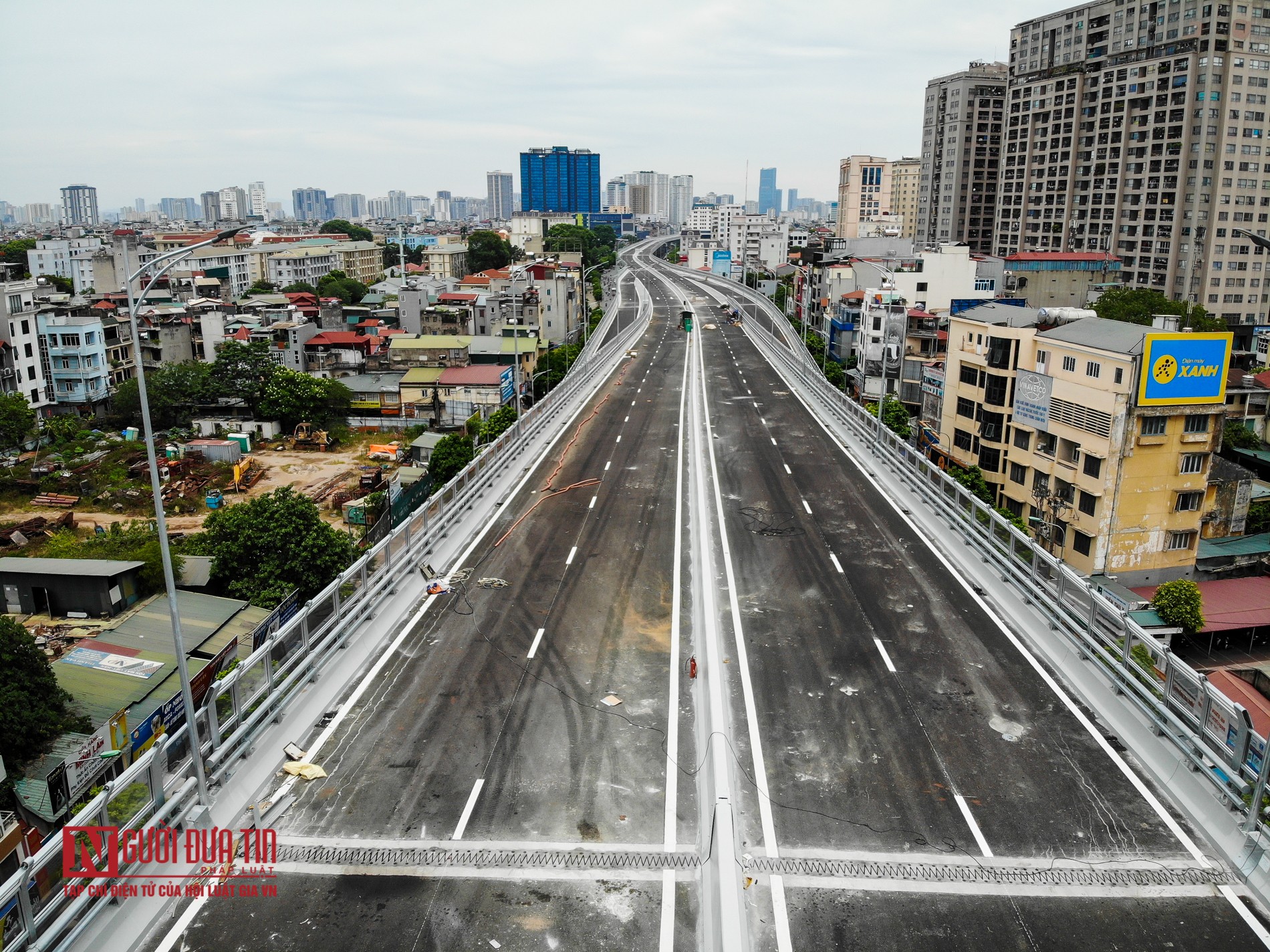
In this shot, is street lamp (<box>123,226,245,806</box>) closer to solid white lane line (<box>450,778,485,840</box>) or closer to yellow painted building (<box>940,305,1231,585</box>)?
solid white lane line (<box>450,778,485,840</box>)

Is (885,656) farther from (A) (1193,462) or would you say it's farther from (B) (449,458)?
(B) (449,458)

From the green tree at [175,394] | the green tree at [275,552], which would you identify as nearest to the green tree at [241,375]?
the green tree at [175,394]

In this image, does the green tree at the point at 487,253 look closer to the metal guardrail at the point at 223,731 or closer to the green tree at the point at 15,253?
the green tree at the point at 15,253

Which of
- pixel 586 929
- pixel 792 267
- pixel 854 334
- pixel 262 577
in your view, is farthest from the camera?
pixel 792 267

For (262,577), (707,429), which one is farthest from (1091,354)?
(262,577)

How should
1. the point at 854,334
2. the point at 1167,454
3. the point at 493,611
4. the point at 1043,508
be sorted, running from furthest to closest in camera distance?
the point at 854,334 < the point at 1043,508 < the point at 1167,454 < the point at 493,611

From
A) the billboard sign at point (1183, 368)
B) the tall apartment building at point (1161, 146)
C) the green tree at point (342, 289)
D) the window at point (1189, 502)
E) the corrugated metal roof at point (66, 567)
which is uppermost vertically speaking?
the tall apartment building at point (1161, 146)

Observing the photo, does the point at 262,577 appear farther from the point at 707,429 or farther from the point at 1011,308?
the point at 1011,308
